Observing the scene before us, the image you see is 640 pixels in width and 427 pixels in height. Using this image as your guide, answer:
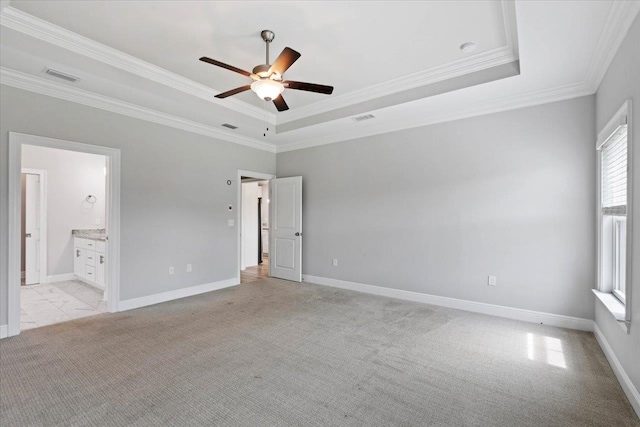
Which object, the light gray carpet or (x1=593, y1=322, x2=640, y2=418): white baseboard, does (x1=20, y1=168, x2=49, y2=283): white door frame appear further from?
(x1=593, y1=322, x2=640, y2=418): white baseboard

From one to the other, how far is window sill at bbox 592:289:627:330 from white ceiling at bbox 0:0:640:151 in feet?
7.20

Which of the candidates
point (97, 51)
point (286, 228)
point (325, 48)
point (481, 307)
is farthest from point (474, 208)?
point (97, 51)

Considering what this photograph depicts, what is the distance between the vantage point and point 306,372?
8.50 ft

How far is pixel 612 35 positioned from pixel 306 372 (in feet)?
12.2

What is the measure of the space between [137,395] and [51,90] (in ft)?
11.4

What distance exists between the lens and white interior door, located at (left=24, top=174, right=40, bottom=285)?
570 centimetres

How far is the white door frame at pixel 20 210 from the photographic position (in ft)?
10.8

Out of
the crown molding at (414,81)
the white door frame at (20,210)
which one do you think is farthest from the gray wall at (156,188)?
the crown molding at (414,81)

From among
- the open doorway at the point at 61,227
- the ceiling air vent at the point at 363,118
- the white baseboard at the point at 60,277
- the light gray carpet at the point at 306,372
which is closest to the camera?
the light gray carpet at the point at 306,372

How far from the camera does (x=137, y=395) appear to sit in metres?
2.24

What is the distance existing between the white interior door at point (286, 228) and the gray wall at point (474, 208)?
47 centimetres

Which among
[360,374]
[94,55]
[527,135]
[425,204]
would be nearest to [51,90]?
[94,55]

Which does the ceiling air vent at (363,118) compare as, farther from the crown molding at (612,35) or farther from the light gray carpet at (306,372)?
the light gray carpet at (306,372)

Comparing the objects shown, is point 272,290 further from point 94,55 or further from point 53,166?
point 53,166
